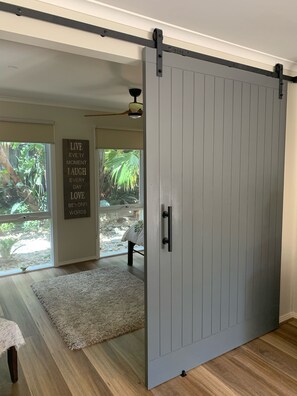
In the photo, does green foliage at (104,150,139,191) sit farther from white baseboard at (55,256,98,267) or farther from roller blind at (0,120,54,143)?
white baseboard at (55,256,98,267)

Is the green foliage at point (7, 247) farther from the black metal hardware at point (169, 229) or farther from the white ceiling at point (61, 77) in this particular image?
the black metal hardware at point (169, 229)

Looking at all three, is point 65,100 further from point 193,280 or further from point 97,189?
point 193,280

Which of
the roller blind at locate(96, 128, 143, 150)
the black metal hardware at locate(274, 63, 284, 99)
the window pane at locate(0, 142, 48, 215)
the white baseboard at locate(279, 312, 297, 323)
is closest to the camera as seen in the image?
the black metal hardware at locate(274, 63, 284, 99)

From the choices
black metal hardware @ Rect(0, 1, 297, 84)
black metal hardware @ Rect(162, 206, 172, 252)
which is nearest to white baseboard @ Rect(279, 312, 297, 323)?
black metal hardware @ Rect(162, 206, 172, 252)

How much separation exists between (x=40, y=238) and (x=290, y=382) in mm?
3763

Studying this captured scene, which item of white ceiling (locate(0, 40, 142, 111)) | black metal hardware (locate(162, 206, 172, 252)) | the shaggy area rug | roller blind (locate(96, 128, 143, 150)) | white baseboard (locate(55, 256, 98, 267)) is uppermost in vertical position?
white ceiling (locate(0, 40, 142, 111))

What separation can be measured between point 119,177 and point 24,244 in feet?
6.25

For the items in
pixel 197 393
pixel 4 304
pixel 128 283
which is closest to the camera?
pixel 197 393

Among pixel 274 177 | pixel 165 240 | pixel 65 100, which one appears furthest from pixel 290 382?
pixel 65 100

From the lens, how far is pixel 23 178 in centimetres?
446

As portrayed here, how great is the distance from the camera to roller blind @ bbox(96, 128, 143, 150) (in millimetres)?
4957

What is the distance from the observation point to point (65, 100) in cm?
436

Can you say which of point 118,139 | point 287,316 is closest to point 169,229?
point 287,316

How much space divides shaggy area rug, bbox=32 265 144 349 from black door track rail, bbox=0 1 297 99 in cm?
229
